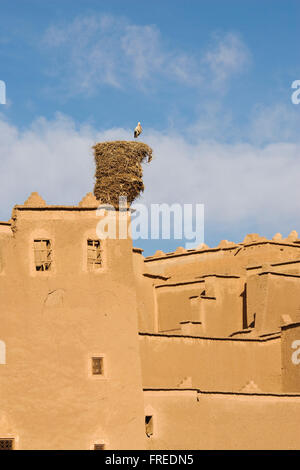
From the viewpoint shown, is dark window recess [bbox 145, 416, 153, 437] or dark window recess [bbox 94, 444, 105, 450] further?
dark window recess [bbox 145, 416, 153, 437]

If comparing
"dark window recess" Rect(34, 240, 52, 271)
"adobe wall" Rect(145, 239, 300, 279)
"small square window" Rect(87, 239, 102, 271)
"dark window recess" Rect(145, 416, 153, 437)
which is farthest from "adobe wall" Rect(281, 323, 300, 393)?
"dark window recess" Rect(34, 240, 52, 271)

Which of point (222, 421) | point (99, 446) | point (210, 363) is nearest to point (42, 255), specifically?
point (99, 446)

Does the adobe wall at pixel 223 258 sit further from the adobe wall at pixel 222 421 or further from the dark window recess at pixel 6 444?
the dark window recess at pixel 6 444

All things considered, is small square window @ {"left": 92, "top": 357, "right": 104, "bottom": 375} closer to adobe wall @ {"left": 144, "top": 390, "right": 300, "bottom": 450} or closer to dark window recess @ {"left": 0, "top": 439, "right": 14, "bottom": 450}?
adobe wall @ {"left": 144, "top": 390, "right": 300, "bottom": 450}

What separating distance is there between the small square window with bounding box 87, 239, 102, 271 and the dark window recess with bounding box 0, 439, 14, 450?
15.2ft

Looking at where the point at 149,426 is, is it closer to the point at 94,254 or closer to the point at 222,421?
the point at 222,421

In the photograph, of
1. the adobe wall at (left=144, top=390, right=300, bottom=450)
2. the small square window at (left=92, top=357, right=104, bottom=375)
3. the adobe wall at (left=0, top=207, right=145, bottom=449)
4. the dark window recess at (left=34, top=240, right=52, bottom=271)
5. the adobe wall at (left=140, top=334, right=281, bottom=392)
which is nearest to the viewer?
the adobe wall at (left=0, top=207, right=145, bottom=449)

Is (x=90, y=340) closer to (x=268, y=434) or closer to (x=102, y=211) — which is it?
(x=102, y=211)

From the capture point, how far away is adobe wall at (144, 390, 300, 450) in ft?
76.5

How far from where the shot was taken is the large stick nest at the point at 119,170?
30547mm

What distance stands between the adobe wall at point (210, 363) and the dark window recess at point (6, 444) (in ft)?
16.0

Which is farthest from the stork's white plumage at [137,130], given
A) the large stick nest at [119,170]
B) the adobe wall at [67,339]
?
the adobe wall at [67,339]

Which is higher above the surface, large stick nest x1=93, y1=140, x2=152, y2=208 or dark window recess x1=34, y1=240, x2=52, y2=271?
large stick nest x1=93, y1=140, x2=152, y2=208

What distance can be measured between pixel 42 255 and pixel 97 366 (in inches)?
119
